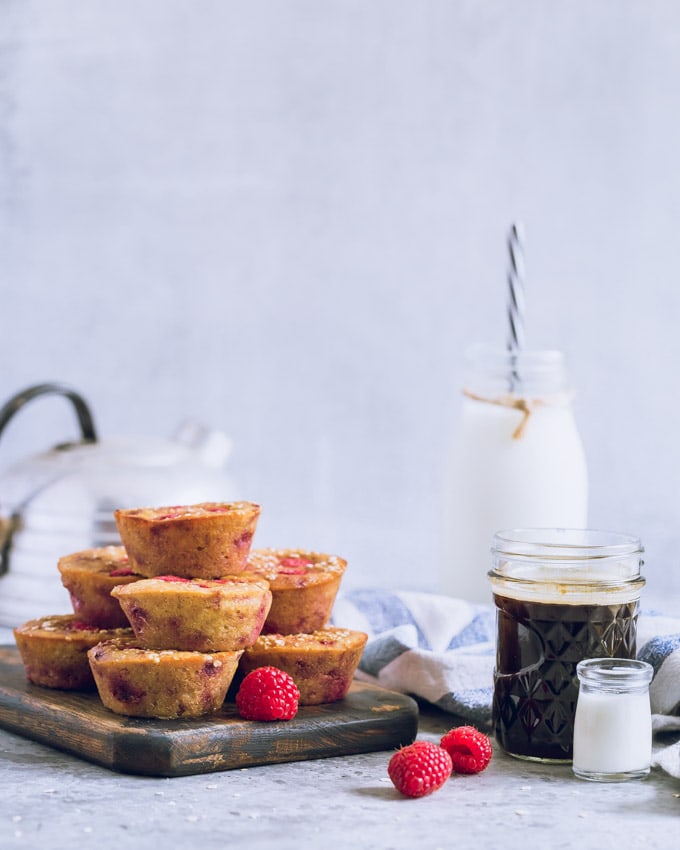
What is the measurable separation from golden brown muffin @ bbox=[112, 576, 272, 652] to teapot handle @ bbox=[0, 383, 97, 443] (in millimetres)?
822

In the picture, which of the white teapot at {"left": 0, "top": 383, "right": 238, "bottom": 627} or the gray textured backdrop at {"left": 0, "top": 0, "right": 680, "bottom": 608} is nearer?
the white teapot at {"left": 0, "top": 383, "right": 238, "bottom": 627}

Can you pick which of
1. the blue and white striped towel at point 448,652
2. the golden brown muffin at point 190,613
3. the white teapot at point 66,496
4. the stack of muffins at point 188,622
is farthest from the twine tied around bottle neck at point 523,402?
the golden brown muffin at point 190,613

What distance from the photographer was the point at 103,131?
3.11 m

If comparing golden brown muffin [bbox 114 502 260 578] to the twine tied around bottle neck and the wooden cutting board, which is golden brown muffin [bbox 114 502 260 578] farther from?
the twine tied around bottle neck

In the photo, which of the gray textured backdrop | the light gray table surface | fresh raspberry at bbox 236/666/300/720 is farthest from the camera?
the gray textured backdrop

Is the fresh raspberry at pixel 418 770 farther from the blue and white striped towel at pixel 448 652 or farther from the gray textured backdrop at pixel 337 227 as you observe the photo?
the gray textured backdrop at pixel 337 227

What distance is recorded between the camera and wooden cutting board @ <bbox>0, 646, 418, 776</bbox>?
4.42 feet

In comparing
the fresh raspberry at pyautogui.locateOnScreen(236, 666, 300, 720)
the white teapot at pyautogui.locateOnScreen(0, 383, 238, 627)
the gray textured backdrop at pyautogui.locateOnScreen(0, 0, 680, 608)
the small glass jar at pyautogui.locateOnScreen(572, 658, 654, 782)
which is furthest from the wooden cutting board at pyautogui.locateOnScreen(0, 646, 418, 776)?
the gray textured backdrop at pyautogui.locateOnScreen(0, 0, 680, 608)

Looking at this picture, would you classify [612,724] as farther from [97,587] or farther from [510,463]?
[510,463]

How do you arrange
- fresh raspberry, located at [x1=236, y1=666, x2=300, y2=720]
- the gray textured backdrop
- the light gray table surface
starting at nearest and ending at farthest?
the light gray table surface → fresh raspberry, located at [x1=236, y1=666, x2=300, y2=720] → the gray textured backdrop

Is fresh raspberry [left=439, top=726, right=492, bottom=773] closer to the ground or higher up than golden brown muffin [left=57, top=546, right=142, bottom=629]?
closer to the ground

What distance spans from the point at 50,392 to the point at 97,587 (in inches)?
28.5

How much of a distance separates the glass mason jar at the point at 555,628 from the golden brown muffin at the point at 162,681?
32cm

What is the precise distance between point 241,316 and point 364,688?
169 cm
